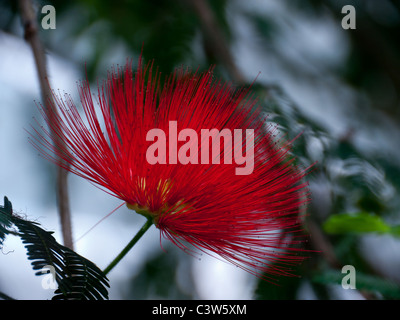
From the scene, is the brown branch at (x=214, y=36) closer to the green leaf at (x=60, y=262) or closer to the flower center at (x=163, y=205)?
the flower center at (x=163, y=205)

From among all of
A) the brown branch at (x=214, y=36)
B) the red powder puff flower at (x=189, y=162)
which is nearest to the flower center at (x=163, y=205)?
the red powder puff flower at (x=189, y=162)

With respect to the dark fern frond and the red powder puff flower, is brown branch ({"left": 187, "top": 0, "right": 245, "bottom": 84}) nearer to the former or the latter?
the red powder puff flower

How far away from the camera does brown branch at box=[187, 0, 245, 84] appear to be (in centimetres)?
235

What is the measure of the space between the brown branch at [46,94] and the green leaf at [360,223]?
0.76m

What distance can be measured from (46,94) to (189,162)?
0.48m

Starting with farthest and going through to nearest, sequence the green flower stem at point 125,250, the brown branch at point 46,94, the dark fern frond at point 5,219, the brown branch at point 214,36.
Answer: the brown branch at point 214,36 < the brown branch at point 46,94 < the green flower stem at point 125,250 < the dark fern frond at point 5,219

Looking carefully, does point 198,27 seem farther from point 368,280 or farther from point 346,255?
point 368,280

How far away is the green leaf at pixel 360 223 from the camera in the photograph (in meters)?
1.42

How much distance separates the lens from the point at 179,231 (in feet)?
3.99

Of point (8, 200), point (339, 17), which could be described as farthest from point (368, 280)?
point (339, 17)

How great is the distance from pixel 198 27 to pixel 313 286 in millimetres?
1347

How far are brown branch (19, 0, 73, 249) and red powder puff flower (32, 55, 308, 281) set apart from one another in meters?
0.14

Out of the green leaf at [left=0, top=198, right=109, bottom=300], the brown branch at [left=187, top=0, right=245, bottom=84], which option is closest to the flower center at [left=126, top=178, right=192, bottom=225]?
the green leaf at [left=0, top=198, right=109, bottom=300]
